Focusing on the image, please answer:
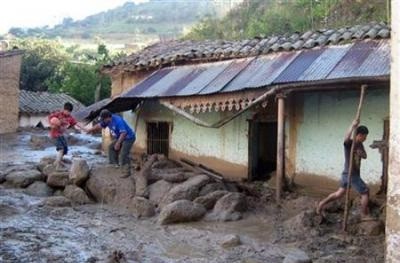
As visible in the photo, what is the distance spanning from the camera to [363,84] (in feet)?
27.1

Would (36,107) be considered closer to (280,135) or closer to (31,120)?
(31,120)

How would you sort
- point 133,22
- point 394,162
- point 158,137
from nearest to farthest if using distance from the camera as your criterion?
point 394,162
point 158,137
point 133,22

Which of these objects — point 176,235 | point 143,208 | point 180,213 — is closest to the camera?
point 176,235

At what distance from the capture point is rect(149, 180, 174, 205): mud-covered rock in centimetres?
991

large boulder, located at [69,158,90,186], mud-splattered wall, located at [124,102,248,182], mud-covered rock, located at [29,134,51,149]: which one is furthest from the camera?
mud-covered rock, located at [29,134,51,149]

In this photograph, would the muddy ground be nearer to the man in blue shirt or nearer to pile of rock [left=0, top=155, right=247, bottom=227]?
pile of rock [left=0, top=155, right=247, bottom=227]

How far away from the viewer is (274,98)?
10.3 meters

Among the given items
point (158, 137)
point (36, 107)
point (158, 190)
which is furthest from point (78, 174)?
point (36, 107)

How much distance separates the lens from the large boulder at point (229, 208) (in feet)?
29.6

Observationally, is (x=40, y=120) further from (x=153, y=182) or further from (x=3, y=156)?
(x=153, y=182)

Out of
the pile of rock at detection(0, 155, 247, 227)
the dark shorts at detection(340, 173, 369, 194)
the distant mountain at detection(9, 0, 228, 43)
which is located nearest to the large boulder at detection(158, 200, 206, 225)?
the pile of rock at detection(0, 155, 247, 227)

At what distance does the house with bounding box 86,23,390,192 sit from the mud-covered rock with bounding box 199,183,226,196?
1184 millimetres

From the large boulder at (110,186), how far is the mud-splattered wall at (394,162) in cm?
595

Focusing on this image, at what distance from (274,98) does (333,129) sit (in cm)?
125
